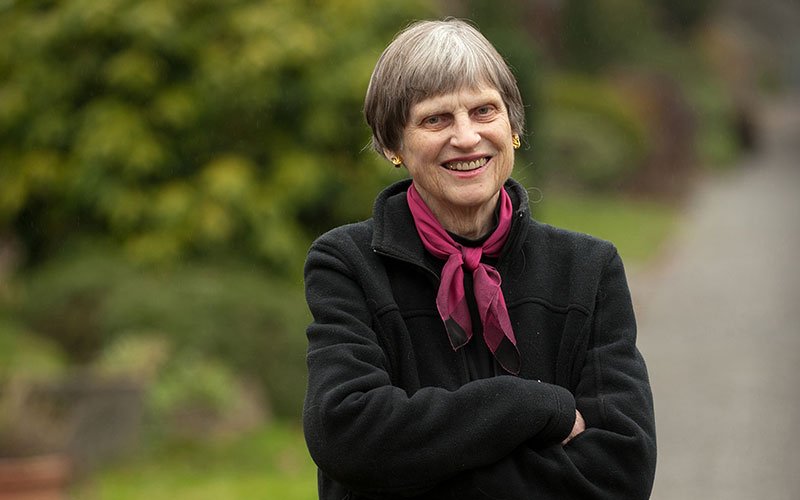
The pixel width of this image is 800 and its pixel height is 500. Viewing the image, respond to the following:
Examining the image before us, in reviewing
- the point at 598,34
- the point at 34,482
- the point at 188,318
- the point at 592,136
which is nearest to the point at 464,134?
the point at 34,482

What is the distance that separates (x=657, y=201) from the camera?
20.5 meters

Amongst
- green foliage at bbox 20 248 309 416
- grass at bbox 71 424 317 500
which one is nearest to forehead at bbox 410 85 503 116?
grass at bbox 71 424 317 500

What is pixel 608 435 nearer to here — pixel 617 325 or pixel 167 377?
pixel 617 325

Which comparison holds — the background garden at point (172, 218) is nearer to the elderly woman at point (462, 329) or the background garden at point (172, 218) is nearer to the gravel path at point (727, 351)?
the gravel path at point (727, 351)

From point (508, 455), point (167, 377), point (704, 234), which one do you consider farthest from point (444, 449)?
point (704, 234)

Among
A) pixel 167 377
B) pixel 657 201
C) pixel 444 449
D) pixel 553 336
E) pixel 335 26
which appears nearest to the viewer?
pixel 444 449

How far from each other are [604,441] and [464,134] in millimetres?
610

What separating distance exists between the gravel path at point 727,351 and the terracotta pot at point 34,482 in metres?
3.38

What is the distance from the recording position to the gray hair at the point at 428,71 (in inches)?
92.0

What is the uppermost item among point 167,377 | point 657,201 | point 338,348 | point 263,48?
point 657,201

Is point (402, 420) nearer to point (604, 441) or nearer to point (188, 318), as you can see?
point (604, 441)

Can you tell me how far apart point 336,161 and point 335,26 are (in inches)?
43.9

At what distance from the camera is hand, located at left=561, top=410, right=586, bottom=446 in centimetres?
235

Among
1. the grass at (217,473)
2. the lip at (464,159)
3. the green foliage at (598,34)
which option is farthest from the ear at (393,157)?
the green foliage at (598,34)
